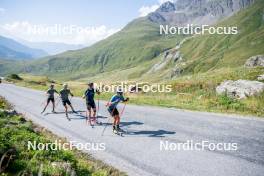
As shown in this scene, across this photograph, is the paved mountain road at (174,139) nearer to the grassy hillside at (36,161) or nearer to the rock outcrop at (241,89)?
the grassy hillside at (36,161)

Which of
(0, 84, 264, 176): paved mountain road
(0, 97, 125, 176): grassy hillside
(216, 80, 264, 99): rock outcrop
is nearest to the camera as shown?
(0, 97, 125, 176): grassy hillside

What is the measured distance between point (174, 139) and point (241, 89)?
1359cm

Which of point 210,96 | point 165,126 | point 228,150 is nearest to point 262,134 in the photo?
point 228,150

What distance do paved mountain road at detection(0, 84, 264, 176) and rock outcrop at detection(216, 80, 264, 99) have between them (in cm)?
616

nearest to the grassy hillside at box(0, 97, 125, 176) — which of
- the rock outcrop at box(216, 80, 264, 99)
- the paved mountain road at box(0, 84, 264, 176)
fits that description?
the paved mountain road at box(0, 84, 264, 176)

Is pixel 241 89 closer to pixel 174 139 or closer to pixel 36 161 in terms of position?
pixel 174 139

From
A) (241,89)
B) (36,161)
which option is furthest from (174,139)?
(241,89)

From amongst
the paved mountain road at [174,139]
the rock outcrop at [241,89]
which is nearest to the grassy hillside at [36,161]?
the paved mountain road at [174,139]

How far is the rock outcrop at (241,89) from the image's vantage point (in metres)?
26.1

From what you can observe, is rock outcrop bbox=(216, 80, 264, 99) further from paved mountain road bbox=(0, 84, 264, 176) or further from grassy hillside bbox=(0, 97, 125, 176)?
grassy hillside bbox=(0, 97, 125, 176)

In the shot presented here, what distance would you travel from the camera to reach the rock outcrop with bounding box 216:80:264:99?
85.7ft

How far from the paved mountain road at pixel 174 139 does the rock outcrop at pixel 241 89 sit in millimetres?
6160

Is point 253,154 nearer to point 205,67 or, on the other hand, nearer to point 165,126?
point 165,126

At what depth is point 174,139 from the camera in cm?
→ 1577
